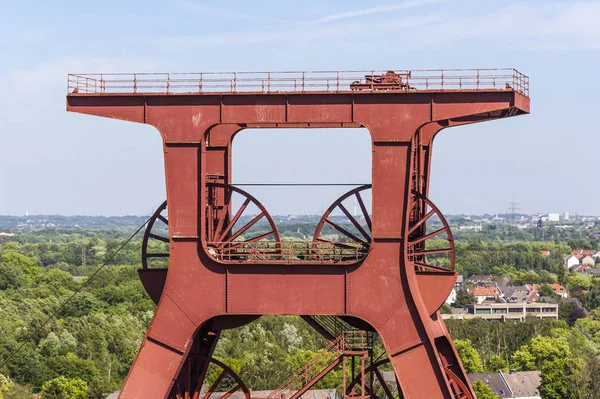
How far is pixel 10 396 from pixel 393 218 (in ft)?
147

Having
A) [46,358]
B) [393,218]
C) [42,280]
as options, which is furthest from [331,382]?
[42,280]

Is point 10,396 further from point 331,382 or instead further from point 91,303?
point 91,303

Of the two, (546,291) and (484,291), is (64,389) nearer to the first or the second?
(546,291)

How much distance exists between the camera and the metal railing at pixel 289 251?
110ft

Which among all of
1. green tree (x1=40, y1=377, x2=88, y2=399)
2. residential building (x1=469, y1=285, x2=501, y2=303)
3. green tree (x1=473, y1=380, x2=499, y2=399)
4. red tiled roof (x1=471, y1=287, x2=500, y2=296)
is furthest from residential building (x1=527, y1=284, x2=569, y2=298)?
green tree (x1=40, y1=377, x2=88, y2=399)

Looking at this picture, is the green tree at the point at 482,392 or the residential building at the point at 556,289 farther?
the residential building at the point at 556,289

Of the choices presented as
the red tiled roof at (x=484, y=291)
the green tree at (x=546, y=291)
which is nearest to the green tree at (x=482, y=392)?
the green tree at (x=546, y=291)

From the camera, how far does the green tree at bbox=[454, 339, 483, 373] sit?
100m

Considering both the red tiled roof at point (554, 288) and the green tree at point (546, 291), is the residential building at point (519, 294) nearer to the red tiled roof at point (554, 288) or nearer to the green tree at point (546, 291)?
the green tree at point (546, 291)

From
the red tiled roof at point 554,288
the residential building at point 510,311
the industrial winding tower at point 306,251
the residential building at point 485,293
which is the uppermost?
the industrial winding tower at point 306,251

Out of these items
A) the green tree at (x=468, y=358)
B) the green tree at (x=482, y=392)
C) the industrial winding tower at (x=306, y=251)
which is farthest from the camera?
the green tree at (x=468, y=358)

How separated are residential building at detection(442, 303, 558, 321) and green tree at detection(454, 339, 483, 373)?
60252mm

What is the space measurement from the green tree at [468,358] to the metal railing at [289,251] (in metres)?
66.1

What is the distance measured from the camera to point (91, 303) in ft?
413
